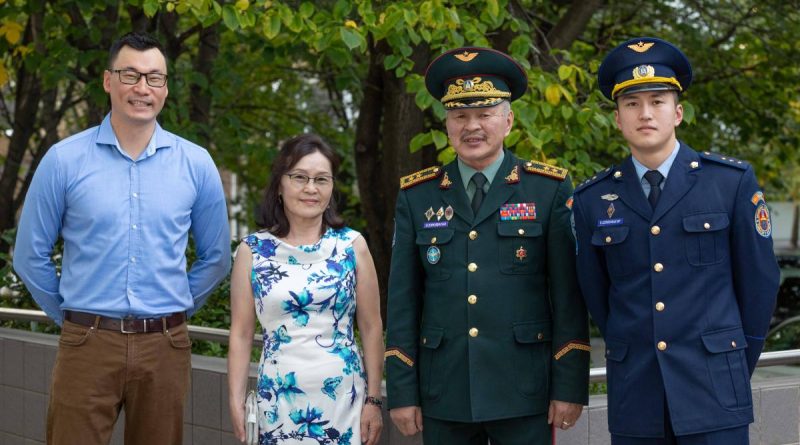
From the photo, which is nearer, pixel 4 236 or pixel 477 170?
pixel 477 170

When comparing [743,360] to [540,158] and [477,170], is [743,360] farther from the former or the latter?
[540,158]

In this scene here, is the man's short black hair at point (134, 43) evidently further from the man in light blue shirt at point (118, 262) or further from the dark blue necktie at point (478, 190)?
the dark blue necktie at point (478, 190)

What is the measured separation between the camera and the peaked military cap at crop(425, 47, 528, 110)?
12.0 feet

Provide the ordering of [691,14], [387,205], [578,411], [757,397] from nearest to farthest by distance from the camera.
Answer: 1. [578,411]
2. [757,397]
3. [387,205]
4. [691,14]

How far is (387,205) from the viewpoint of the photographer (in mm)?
8789

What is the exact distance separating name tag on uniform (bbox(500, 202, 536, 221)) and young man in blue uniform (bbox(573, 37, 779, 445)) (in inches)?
10.2

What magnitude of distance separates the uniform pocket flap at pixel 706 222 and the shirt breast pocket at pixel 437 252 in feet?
2.63

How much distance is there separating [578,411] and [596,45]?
6269 mm

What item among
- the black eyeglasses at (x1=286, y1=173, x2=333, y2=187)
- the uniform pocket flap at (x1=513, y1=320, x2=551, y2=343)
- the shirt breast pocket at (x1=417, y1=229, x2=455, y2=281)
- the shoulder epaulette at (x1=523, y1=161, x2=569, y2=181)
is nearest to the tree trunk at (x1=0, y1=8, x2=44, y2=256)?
the black eyeglasses at (x1=286, y1=173, x2=333, y2=187)

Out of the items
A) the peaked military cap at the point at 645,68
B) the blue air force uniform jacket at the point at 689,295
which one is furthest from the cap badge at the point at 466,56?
the blue air force uniform jacket at the point at 689,295

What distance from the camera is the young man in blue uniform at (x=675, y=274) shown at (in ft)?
10.7

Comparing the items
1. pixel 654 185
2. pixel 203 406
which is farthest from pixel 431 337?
pixel 203 406

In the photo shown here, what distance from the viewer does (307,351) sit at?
12.4 ft

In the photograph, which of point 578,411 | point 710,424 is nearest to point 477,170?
point 578,411
